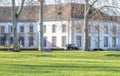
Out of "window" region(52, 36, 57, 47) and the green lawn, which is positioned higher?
the green lawn

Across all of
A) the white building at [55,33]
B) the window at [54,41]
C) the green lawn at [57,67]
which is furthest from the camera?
the window at [54,41]

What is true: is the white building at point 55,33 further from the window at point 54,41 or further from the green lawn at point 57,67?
the green lawn at point 57,67

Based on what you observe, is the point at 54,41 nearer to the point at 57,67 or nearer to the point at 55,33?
the point at 55,33

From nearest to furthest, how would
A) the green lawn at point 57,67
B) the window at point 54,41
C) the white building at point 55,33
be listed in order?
the green lawn at point 57,67 → the white building at point 55,33 → the window at point 54,41

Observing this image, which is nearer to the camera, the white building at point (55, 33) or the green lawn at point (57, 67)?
the green lawn at point (57, 67)

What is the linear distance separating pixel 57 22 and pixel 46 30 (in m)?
6.01

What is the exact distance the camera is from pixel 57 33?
103 metres

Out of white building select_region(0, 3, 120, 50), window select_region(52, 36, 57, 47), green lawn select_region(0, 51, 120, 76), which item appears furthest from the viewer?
window select_region(52, 36, 57, 47)

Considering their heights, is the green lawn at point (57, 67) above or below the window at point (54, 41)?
above

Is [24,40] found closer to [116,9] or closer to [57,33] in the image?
[57,33]

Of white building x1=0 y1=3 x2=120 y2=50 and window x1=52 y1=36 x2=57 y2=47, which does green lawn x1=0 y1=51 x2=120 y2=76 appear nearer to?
white building x1=0 y1=3 x2=120 y2=50

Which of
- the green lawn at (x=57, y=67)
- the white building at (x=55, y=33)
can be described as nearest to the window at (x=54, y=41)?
the white building at (x=55, y=33)

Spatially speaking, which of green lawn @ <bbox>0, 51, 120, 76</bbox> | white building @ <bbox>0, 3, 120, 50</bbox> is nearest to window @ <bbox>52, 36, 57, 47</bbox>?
white building @ <bbox>0, 3, 120, 50</bbox>

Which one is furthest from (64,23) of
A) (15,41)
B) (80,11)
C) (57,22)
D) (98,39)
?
(15,41)
